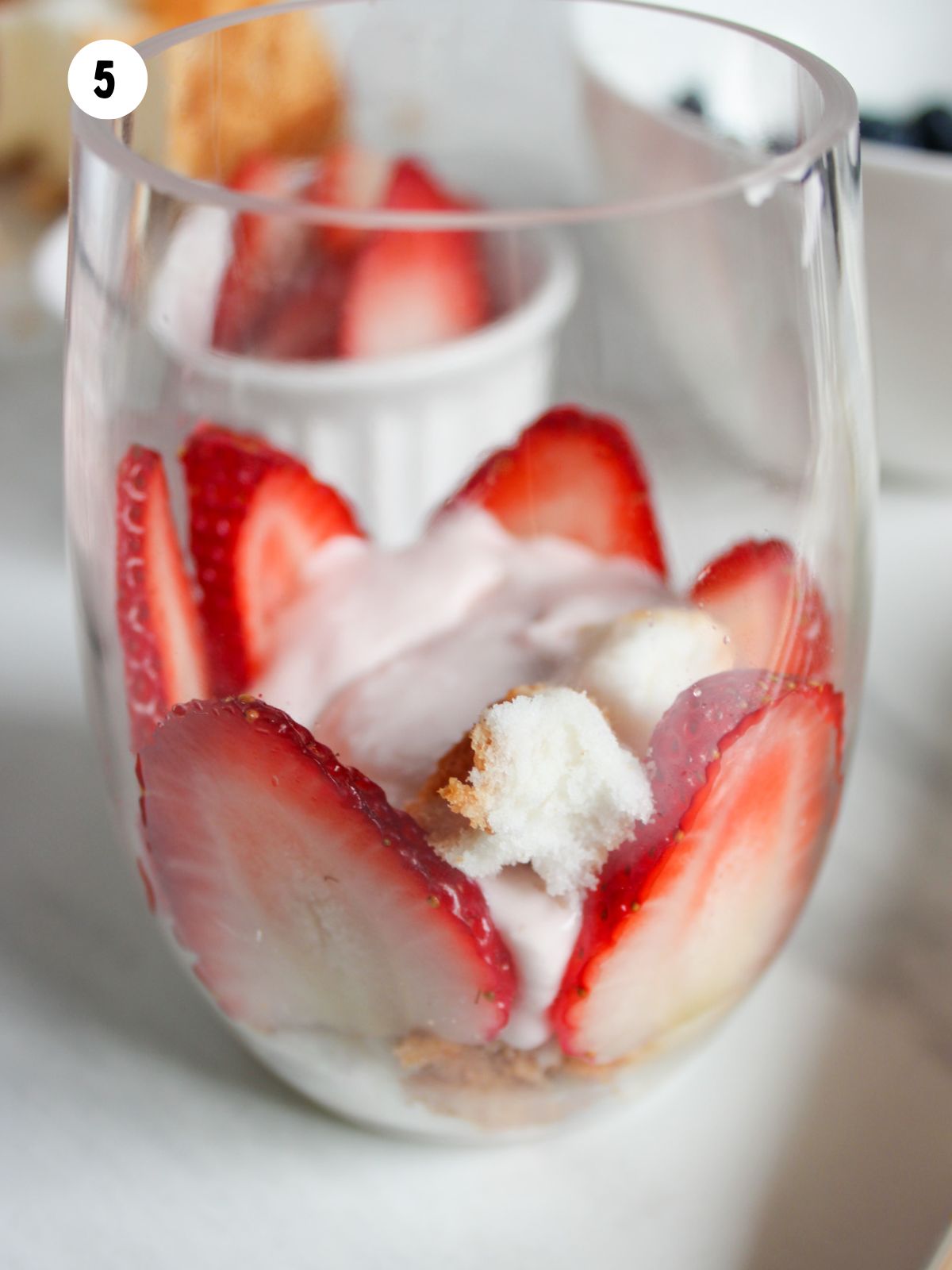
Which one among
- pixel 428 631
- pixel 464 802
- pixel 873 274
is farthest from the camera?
pixel 873 274

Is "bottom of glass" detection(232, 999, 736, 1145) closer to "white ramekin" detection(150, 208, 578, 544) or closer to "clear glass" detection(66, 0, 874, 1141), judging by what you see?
"clear glass" detection(66, 0, 874, 1141)

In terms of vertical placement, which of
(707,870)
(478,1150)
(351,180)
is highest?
(351,180)

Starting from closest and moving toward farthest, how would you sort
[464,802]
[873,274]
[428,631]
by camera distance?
[464,802]
[428,631]
[873,274]

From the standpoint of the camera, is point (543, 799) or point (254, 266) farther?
point (254, 266)

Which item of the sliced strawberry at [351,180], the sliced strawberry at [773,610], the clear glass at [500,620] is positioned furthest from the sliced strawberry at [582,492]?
the sliced strawberry at [351,180]

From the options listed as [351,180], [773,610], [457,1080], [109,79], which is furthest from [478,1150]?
[351,180]

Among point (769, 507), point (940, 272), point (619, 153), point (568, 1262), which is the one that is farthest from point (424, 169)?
point (568, 1262)

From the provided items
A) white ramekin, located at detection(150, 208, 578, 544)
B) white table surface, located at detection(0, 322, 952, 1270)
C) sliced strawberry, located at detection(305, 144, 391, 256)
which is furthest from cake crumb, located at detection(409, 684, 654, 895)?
sliced strawberry, located at detection(305, 144, 391, 256)

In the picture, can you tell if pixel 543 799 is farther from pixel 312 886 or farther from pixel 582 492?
pixel 582 492

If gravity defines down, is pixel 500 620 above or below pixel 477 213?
below
